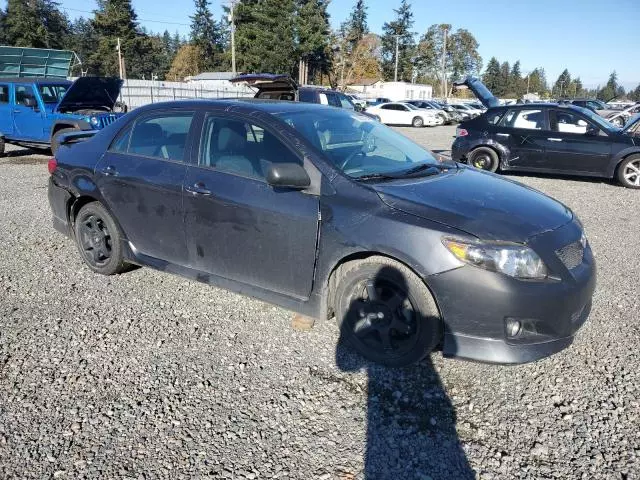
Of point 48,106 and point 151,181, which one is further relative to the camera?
A: point 48,106

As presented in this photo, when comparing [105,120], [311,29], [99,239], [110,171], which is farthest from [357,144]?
[311,29]

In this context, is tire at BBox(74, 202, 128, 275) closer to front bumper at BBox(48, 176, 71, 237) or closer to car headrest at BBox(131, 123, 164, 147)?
front bumper at BBox(48, 176, 71, 237)

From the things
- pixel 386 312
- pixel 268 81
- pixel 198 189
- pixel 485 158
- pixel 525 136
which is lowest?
pixel 386 312

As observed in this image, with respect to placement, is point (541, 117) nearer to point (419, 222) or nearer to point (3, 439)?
point (419, 222)

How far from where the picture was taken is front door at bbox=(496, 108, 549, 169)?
409 inches

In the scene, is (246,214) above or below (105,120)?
below

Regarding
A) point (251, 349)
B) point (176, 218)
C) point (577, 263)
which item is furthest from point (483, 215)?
point (176, 218)

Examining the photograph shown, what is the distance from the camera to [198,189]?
373 cm

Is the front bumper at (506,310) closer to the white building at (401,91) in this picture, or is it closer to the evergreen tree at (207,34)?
the white building at (401,91)

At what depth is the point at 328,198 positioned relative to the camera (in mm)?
3266

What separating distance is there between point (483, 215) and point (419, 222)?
1.36 ft

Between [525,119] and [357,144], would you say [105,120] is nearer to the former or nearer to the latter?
[525,119]

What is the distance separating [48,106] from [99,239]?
9.20 m

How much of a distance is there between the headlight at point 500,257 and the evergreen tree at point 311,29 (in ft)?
207
